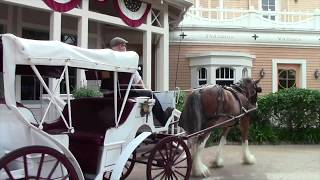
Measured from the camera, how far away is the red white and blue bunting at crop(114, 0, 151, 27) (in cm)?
1227

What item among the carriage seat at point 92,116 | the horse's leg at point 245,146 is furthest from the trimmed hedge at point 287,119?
the carriage seat at point 92,116

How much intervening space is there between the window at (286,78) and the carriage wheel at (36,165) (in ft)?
57.1

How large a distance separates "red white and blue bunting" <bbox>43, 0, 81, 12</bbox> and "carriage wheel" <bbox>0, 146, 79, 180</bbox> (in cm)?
568

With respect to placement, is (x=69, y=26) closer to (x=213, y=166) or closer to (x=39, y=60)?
(x=213, y=166)

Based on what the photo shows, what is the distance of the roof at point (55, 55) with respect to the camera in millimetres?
4945

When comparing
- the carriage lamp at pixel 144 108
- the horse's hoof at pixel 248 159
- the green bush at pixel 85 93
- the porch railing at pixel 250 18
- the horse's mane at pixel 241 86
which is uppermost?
the porch railing at pixel 250 18

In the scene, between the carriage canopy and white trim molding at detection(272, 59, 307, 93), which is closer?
the carriage canopy

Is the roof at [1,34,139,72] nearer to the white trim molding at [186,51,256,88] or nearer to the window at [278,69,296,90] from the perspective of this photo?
the white trim molding at [186,51,256,88]

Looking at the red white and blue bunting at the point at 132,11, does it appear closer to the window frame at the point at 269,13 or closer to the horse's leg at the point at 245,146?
the horse's leg at the point at 245,146

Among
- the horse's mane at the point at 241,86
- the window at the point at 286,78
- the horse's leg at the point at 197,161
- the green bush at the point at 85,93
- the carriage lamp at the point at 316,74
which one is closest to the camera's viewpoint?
the horse's leg at the point at 197,161

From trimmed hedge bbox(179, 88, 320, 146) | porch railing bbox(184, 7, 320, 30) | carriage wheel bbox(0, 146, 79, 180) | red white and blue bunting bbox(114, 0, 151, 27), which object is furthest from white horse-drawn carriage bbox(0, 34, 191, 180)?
porch railing bbox(184, 7, 320, 30)

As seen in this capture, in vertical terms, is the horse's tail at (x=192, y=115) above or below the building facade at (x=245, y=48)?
below

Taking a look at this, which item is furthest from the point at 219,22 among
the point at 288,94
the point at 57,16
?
the point at 57,16

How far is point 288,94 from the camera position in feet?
Answer: 48.3
